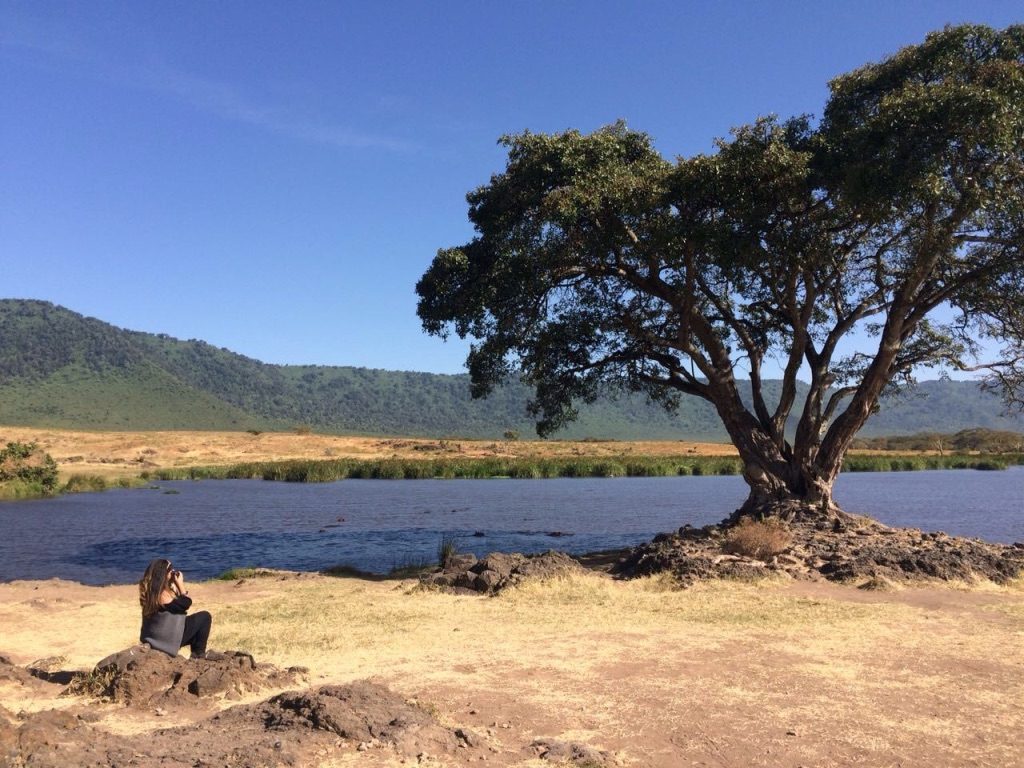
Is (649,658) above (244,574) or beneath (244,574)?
above

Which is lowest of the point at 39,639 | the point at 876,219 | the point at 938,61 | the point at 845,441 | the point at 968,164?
the point at 39,639

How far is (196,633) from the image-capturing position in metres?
8.25

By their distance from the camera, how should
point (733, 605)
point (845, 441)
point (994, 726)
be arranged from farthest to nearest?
point (845, 441), point (733, 605), point (994, 726)

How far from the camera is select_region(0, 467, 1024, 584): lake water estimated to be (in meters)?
21.8

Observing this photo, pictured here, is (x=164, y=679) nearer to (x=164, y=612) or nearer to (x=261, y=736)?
(x=164, y=612)

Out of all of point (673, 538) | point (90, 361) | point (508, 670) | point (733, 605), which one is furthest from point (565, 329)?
point (90, 361)

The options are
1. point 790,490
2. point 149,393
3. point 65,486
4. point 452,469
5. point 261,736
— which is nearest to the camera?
point 261,736

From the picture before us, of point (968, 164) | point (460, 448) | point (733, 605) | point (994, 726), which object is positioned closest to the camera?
point (994, 726)

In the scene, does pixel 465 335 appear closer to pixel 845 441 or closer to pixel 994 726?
pixel 845 441

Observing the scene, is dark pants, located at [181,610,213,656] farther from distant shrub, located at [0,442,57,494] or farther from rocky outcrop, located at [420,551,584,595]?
distant shrub, located at [0,442,57,494]

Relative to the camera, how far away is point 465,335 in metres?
19.5

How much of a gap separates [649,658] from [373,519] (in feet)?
77.1

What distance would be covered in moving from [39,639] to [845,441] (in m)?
16.9

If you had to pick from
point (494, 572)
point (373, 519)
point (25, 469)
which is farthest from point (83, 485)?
point (494, 572)
